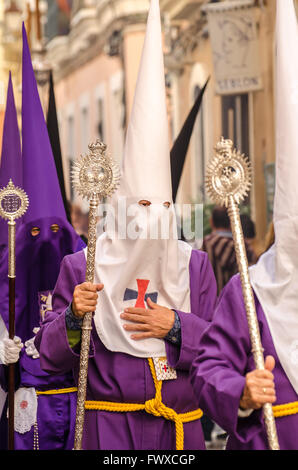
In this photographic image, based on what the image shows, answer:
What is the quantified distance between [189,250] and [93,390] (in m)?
0.82

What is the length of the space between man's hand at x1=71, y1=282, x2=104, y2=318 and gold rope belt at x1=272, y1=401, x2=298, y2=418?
0.95 meters

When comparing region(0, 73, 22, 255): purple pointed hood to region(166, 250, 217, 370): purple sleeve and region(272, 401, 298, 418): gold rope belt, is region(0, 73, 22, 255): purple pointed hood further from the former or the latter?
region(272, 401, 298, 418): gold rope belt

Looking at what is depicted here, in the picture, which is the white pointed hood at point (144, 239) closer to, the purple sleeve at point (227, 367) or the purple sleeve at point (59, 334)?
the purple sleeve at point (59, 334)

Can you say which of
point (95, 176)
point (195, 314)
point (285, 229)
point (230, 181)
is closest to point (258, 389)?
point (285, 229)

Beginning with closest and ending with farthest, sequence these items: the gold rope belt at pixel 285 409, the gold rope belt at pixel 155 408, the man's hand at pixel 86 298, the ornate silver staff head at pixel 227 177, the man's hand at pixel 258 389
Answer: the man's hand at pixel 258 389 < the gold rope belt at pixel 285 409 < the ornate silver staff head at pixel 227 177 < the man's hand at pixel 86 298 < the gold rope belt at pixel 155 408

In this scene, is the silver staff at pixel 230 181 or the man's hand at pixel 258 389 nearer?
the man's hand at pixel 258 389

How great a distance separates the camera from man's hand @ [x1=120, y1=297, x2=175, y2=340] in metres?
4.32

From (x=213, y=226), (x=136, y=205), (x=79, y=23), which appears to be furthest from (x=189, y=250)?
(x=79, y=23)

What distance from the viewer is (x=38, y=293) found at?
5.24 meters

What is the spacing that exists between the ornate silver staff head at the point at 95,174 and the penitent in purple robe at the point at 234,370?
860mm

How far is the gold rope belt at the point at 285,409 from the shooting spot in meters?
3.52

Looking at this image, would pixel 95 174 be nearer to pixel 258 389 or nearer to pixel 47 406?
pixel 258 389

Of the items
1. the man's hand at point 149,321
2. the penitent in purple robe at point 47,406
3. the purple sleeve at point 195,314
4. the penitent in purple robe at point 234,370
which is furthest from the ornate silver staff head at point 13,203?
the penitent in purple robe at point 234,370

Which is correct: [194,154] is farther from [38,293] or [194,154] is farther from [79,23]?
[38,293]
